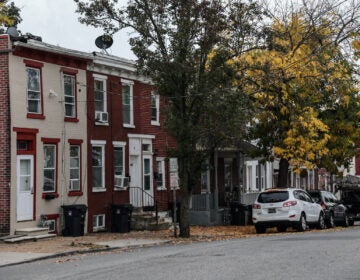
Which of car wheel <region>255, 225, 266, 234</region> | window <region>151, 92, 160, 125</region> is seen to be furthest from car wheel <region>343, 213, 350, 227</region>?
window <region>151, 92, 160, 125</region>

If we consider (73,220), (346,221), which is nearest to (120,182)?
(73,220)

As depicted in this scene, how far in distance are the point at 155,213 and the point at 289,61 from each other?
29.6ft

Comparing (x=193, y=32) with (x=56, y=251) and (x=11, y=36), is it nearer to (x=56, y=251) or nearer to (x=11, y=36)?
(x=11, y=36)

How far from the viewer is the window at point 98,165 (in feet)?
95.8

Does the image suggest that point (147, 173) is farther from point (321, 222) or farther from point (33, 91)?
point (33, 91)

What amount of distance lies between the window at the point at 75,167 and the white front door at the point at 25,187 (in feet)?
8.10

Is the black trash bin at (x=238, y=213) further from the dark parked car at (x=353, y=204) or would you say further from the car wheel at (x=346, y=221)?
the dark parked car at (x=353, y=204)

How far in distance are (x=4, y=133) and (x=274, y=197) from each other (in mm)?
10466

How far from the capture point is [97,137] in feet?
96.1

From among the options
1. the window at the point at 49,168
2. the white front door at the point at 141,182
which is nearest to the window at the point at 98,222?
the white front door at the point at 141,182

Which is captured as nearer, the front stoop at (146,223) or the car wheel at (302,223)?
the car wheel at (302,223)

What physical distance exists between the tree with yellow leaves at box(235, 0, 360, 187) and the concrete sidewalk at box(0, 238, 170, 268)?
29.2 ft

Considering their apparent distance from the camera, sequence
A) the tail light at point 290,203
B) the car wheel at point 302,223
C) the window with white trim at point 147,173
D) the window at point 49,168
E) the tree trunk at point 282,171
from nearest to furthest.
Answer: the window at point 49,168
the tail light at point 290,203
the car wheel at point 302,223
the window with white trim at point 147,173
the tree trunk at point 282,171

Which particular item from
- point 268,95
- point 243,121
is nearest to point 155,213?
point 268,95
